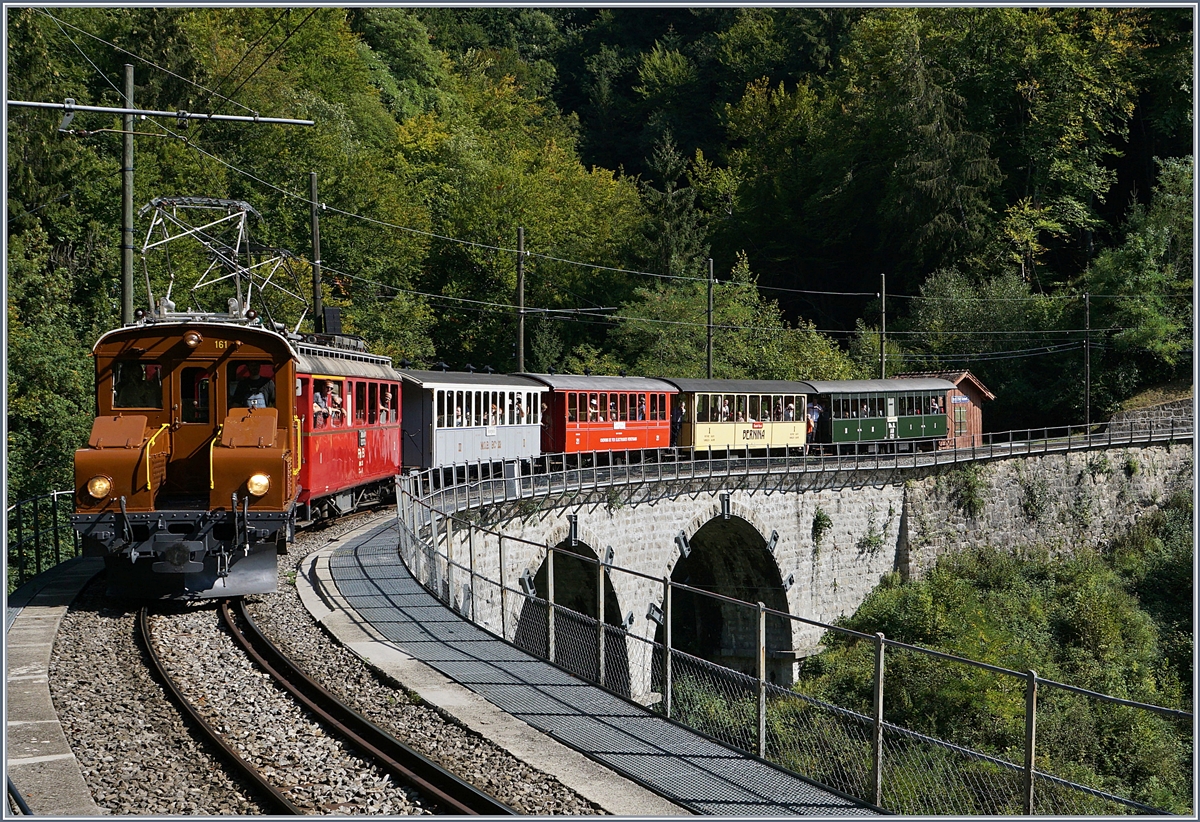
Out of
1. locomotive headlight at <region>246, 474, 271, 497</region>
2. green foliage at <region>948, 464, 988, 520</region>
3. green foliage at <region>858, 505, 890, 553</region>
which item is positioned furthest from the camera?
green foliage at <region>948, 464, 988, 520</region>

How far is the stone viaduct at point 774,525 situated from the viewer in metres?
25.9

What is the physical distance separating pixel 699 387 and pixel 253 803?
29.7 meters

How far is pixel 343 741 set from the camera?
27.8 feet

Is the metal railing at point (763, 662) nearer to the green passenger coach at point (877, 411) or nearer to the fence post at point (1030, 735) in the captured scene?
the fence post at point (1030, 735)

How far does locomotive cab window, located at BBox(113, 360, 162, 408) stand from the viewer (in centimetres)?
1324

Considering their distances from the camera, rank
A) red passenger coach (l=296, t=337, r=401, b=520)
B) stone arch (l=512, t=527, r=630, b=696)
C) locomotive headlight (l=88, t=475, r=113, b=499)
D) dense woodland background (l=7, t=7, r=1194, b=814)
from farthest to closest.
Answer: dense woodland background (l=7, t=7, r=1194, b=814), red passenger coach (l=296, t=337, r=401, b=520), locomotive headlight (l=88, t=475, r=113, b=499), stone arch (l=512, t=527, r=630, b=696)

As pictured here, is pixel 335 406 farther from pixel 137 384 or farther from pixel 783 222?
pixel 783 222

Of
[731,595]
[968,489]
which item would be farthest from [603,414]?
[968,489]

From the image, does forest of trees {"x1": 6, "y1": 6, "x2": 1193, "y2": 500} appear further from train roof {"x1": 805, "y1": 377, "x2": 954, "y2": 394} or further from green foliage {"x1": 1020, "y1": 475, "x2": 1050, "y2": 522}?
green foliage {"x1": 1020, "y1": 475, "x2": 1050, "y2": 522}

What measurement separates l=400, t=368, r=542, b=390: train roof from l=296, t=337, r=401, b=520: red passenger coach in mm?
1062

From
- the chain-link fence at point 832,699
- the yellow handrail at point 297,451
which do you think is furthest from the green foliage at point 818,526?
the yellow handrail at point 297,451

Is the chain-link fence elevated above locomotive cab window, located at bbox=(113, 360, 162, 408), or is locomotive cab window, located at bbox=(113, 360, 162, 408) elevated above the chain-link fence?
locomotive cab window, located at bbox=(113, 360, 162, 408)

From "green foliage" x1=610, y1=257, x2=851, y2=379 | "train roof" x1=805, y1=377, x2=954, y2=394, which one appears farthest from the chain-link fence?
"green foliage" x1=610, y1=257, x2=851, y2=379

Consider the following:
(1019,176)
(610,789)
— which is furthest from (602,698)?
(1019,176)
